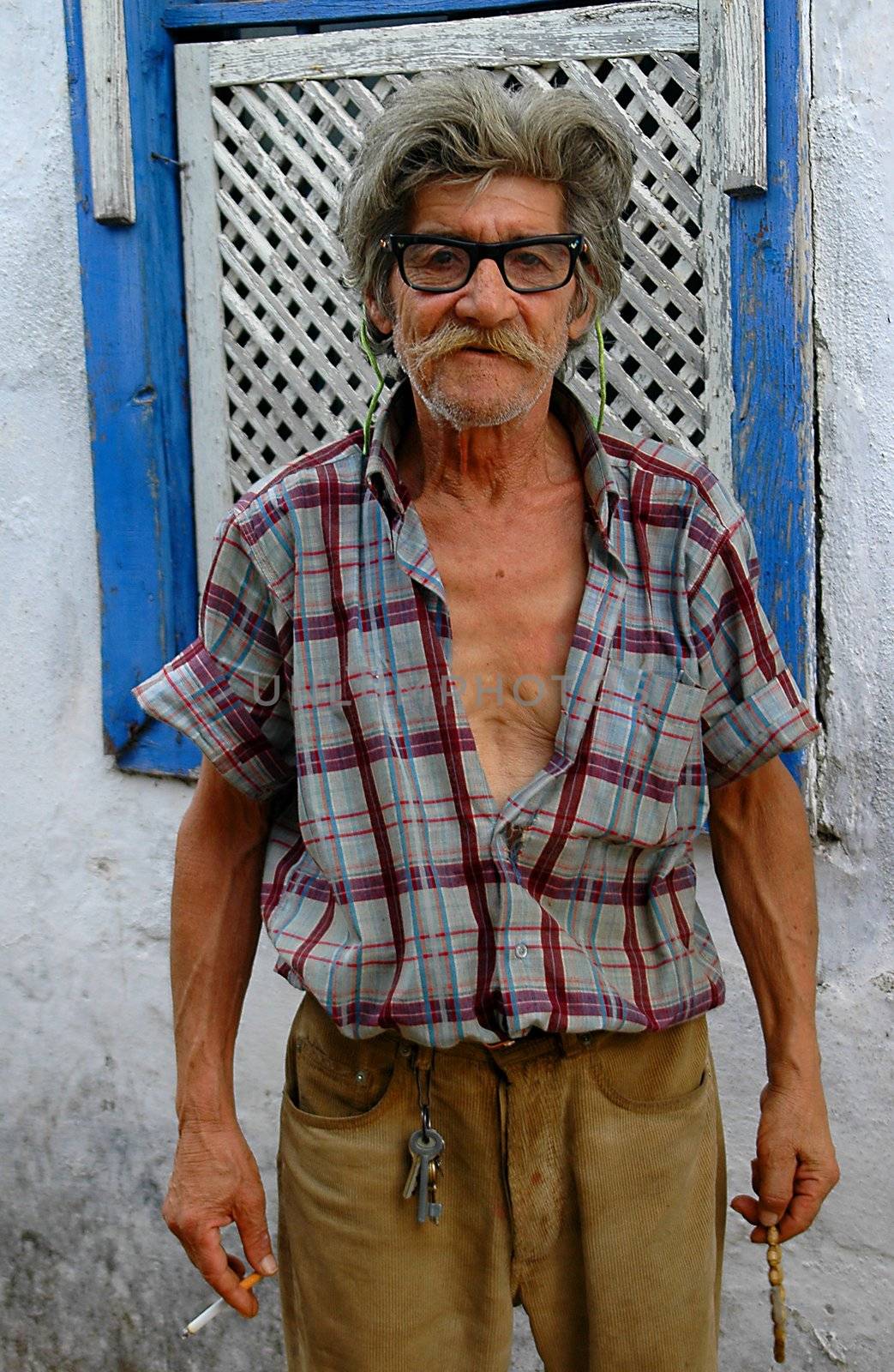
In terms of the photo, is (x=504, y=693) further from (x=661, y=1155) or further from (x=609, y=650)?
(x=661, y=1155)

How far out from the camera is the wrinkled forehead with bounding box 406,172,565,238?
71.4 inches

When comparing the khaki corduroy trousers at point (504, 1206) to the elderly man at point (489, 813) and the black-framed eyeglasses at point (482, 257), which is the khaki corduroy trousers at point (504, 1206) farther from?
the black-framed eyeglasses at point (482, 257)

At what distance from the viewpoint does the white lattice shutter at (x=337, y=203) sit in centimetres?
249

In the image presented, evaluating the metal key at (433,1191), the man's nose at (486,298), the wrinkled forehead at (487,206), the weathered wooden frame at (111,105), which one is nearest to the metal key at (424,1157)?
the metal key at (433,1191)

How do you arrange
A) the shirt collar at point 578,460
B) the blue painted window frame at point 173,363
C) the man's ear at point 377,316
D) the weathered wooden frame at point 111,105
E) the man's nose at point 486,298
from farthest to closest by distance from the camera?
the weathered wooden frame at point 111,105, the blue painted window frame at point 173,363, the man's ear at point 377,316, the shirt collar at point 578,460, the man's nose at point 486,298

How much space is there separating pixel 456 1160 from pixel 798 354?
147 centimetres

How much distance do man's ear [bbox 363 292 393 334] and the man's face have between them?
136 millimetres

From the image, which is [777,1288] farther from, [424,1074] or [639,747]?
[639,747]

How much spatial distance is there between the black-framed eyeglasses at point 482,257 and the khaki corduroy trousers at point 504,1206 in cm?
99

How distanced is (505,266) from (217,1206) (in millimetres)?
1331

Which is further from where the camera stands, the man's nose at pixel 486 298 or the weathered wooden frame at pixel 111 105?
the weathered wooden frame at pixel 111 105

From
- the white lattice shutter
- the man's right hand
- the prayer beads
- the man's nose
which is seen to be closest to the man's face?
the man's nose

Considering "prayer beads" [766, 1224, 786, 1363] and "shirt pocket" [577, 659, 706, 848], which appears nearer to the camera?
"shirt pocket" [577, 659, 706, 848]

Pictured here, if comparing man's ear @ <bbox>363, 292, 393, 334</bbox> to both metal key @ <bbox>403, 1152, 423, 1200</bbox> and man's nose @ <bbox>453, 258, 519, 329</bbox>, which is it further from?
metal key @ <bbox>403, 1152, 423, 1200</bbox>
